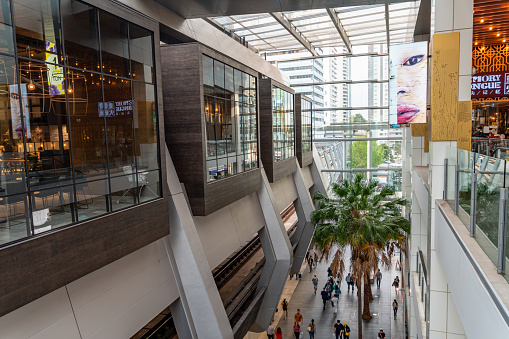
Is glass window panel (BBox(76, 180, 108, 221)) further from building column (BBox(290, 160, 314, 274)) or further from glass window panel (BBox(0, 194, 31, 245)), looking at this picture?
building column (BBox(290, 160, 314, 274))

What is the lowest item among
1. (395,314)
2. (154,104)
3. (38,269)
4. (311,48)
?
(395,314)

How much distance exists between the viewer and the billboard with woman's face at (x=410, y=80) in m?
10.2

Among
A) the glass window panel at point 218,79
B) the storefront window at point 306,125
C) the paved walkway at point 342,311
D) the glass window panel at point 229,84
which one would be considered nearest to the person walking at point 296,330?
the paved walkway at point 342,311

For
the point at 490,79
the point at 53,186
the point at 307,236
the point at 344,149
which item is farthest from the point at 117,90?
the point at 344,149

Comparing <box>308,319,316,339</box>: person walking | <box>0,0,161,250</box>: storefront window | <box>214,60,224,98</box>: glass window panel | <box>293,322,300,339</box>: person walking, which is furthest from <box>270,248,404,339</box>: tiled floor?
<box>0,0,161,250</box>: storefront window

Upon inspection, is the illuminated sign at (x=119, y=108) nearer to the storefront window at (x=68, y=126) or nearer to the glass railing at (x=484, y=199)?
the storefront window at (x=68, y=126)

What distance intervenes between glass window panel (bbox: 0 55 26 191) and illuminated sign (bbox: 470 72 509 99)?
16.3 m

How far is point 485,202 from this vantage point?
5156mm

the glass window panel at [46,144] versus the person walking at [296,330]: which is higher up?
the glass window panel at [46,144]

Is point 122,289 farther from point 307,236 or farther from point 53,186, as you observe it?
point 307,236

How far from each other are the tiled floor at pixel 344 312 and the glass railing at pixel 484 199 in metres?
14.7

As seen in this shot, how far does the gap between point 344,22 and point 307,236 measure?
48.3 ft

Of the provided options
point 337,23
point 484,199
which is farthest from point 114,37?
point 337,23

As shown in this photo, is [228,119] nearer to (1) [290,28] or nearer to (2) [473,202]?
(2) [473,202]
